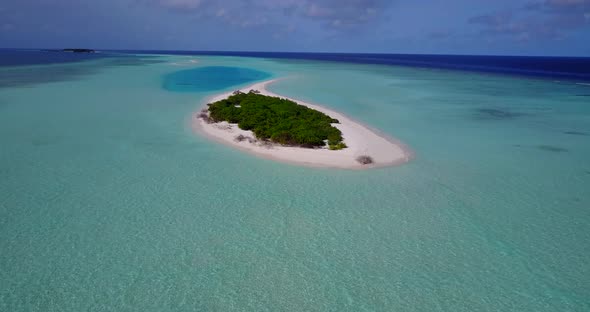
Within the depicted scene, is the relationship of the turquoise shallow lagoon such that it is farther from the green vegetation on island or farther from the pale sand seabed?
the green vegetation on island

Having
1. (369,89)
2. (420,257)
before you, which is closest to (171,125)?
(420,257)

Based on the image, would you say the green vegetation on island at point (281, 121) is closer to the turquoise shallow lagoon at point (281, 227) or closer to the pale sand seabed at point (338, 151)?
the pale sand seabed at point (338, 151)

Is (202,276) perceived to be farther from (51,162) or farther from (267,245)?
(51,162)

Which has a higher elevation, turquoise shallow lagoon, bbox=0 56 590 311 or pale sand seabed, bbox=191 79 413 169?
pale sand seabed, bbox=191 79 413 169

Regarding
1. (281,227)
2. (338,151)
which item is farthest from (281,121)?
(281,227)

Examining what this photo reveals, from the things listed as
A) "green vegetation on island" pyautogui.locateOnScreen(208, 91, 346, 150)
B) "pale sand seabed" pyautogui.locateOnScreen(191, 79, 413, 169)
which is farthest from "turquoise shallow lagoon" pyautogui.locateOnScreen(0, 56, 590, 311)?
"green vegetation on island" pyautogui.locateOnScreen(208, 91, 346, 150)

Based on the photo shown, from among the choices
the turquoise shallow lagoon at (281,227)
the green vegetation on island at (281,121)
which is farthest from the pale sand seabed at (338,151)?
the turquoise shallow lagoon at (281,227)
